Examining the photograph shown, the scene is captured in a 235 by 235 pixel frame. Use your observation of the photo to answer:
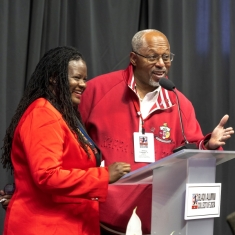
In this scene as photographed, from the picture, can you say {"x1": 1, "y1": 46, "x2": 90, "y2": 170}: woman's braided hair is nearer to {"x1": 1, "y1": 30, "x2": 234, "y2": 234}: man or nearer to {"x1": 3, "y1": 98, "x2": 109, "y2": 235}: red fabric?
{"x1": 3, "y1": 98, "x2": 109, "y2": 235}: red fabric

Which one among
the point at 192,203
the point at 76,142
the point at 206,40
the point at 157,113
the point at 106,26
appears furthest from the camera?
the point at 206,40

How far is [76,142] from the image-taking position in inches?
78.1

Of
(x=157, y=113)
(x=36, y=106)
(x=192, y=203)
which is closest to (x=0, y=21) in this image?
(x=157, y=113)

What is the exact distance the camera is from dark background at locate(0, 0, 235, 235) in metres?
3.17

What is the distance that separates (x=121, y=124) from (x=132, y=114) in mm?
79

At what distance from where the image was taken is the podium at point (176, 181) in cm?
186

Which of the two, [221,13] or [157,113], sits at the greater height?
[221,13]

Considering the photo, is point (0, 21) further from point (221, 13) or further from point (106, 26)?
point (221, 13)

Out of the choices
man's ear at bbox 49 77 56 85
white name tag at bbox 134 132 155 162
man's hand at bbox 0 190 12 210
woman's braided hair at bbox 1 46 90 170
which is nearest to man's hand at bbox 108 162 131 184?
woman's braided hair at bbox 1 46 90 170

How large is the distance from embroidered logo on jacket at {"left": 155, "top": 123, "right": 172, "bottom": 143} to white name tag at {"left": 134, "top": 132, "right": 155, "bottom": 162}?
0.15ft

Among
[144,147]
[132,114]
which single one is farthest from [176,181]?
[132,114]

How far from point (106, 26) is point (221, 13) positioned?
3.58ft

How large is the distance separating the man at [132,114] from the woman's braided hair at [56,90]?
516 millimetres

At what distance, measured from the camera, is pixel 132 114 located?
2703mm
